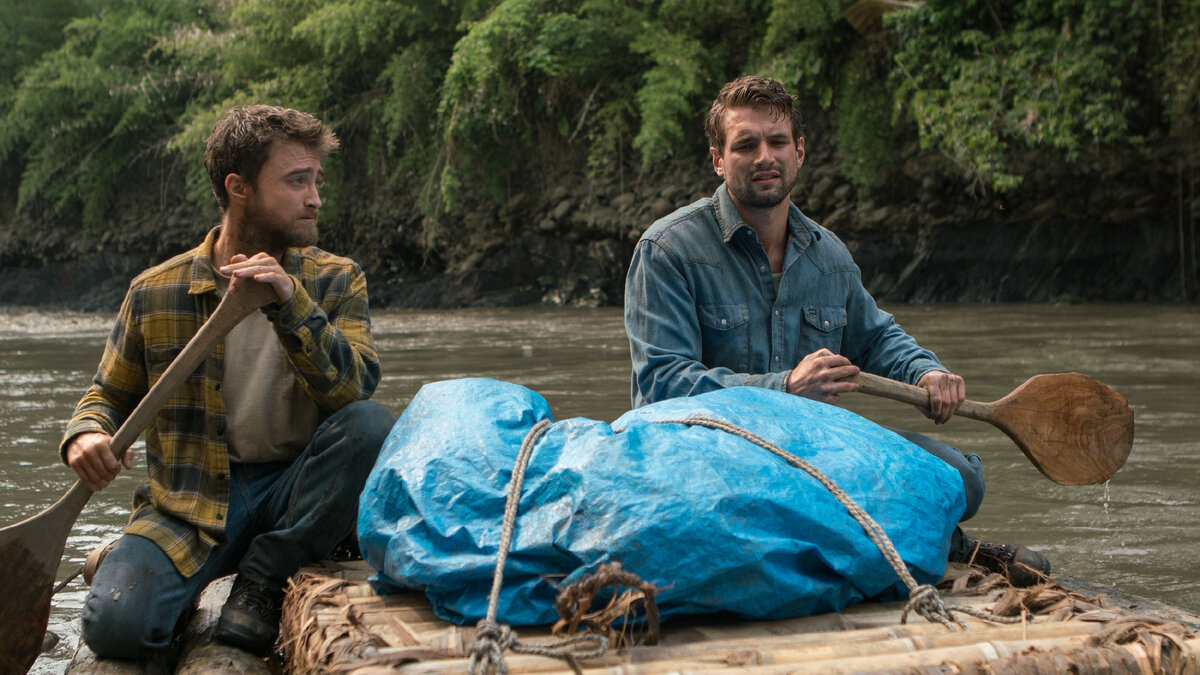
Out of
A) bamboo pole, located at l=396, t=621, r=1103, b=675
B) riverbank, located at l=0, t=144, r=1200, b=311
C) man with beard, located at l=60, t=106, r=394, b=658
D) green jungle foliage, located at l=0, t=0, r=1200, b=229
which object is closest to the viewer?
bamboo pole, located at l=396, t=621, r=1103, b=675

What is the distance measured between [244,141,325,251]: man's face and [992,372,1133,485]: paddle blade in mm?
1644

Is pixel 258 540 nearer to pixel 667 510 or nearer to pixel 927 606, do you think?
pixel 667 510

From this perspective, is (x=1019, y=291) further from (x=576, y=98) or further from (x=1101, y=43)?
(x=576, y=98)

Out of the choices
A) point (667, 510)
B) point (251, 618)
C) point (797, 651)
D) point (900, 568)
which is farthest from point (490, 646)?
point (251, 618)

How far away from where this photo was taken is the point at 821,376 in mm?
2256

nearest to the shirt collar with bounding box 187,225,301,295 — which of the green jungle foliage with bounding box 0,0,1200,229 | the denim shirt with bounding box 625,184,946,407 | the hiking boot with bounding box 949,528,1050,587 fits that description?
the denim shirt with bounding box 625,184,946,407

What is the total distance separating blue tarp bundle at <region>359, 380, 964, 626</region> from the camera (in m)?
1.66

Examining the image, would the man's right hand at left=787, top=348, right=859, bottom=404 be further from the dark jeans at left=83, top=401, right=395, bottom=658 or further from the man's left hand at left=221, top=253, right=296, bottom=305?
the man's left hand at left=221, top=253, right=296, bottom=305

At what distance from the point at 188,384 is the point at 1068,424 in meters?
2.01

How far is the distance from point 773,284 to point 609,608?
4.12ft

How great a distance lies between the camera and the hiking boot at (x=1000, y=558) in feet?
7.31

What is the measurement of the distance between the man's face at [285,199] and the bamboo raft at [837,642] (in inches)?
33.6

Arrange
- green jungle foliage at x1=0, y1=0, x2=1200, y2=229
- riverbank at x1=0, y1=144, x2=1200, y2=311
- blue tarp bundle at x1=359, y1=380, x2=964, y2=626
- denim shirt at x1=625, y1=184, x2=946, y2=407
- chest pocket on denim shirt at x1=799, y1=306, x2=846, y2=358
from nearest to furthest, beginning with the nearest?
1. blue tarp bundle at x1=359, y1=380, x2=964, y2=626
2. denim shirt at x1=625, y1=184, x2=946, y2=407
3. chest pocket on denim shirt at x1=799, y1=306, x2=846, y2=358
4. green jungle foliage at x1=0, y1=0, x2=1200, y2=229
5. riverbank at x1=0, y1=144, x2=1200, y2=311

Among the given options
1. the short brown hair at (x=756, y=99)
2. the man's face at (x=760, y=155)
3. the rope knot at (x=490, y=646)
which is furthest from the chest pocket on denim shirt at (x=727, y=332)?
the rope knot at (x=490, y=646)
